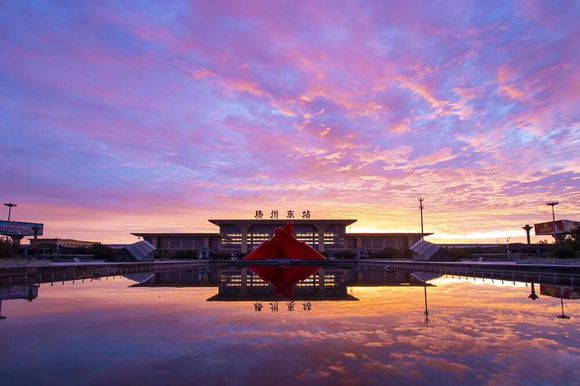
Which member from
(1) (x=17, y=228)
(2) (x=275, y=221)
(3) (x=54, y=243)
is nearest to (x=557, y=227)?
(2) (x=275, y=221)

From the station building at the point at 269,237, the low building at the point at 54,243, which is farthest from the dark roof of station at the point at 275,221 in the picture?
the low building at the point at 54,243

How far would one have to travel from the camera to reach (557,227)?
5566 cm

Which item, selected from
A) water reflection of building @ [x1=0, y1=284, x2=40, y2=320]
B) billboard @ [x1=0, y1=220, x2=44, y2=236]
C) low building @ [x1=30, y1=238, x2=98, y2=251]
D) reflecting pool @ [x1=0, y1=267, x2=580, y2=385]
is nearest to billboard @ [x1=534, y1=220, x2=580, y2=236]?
reflecting pool @ [x1=0, y1=267, x2=580, y2=385]

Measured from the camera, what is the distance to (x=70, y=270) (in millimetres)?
25781

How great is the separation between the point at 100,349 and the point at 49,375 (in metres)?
1.38

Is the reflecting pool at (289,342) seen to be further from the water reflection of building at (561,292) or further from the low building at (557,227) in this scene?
the low building at (557,227)

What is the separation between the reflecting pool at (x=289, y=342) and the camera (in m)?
5.28

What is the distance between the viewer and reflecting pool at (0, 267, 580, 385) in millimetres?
5281

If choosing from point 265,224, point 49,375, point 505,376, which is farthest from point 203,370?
point 265,224

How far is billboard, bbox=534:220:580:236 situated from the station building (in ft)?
69.9

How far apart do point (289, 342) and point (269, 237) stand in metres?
67.4

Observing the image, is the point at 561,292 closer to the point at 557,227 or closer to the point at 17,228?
the point at 557,227

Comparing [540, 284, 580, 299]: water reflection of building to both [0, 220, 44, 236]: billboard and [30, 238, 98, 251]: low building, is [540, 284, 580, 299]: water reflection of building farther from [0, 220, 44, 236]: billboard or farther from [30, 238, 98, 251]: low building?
[30, 238, 98, 251]: low building

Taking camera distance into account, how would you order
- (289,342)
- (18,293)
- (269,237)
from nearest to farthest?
(289,342) → (18,293) → (269,237)
